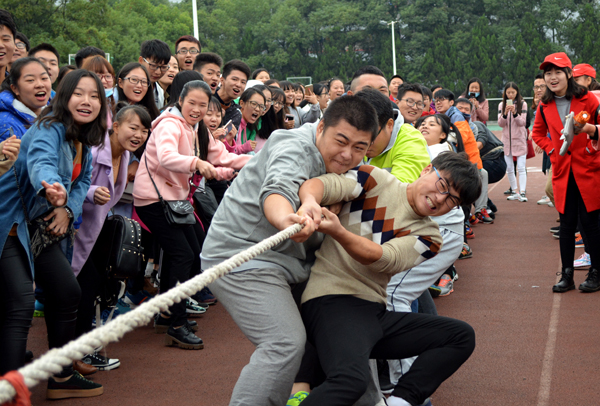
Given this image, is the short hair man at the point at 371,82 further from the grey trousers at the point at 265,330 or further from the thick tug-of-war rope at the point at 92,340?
the thick tug-of-war rope at the point at 92,340

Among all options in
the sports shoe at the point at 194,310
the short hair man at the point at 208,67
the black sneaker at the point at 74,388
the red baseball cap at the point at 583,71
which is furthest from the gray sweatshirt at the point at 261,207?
the red baseball cap at the point at 583,71

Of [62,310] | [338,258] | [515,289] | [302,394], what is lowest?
[515,289]

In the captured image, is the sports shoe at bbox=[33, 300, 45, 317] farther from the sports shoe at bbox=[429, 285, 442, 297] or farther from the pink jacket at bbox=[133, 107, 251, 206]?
the sports shoe at bbox=[429, 285, 442, 297]

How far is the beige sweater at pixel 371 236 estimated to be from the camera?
2762 millimetres

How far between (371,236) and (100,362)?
2255 millimetres

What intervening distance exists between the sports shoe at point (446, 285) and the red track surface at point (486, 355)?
0.07 meters

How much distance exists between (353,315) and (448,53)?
5466cm

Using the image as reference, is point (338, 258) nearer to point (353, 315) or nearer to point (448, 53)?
point (353, 315)

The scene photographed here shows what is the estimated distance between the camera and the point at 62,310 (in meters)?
3.43

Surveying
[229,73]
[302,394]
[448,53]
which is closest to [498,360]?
[302,394]

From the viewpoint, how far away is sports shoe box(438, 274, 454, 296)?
19.8 feet

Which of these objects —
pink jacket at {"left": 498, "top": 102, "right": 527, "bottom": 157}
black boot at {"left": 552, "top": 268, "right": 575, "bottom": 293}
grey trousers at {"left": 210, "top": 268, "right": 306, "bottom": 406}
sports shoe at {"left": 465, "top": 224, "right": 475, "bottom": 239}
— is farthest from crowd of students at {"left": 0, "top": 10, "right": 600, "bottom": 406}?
pink jacket at {"left": 498, "top": 102, "right": 527, "bottom": 157}

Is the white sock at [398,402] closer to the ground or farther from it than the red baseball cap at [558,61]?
closer to the ground

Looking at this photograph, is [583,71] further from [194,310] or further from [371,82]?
[194,310]
